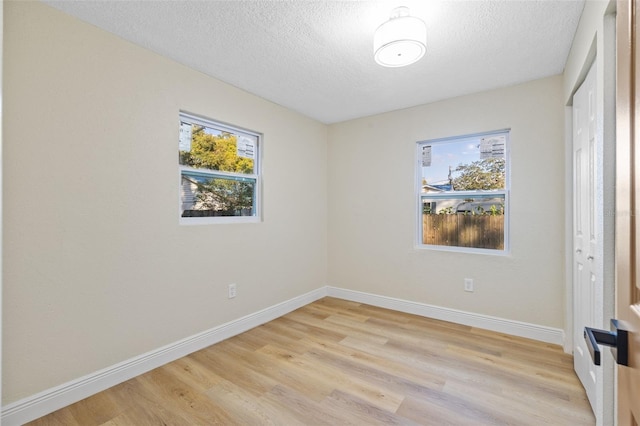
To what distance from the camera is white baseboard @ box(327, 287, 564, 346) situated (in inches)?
105

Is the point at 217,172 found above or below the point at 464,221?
above

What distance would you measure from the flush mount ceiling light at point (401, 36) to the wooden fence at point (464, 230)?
1946mm

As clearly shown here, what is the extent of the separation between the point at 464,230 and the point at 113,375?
337 cm

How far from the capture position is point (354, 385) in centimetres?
202

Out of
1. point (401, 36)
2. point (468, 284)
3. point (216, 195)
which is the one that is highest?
point (401, 36)

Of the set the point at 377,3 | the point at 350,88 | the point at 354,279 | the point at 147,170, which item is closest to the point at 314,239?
the point at 354,279

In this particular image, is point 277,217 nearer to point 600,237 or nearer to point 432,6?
point 432,6

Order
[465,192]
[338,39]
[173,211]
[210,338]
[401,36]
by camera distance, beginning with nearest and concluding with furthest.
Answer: [401,36] → [338,39] → [173,211] → [210,338] → [465,192]

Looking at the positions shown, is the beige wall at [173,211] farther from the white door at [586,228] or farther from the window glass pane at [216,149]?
the white door at [586,228]

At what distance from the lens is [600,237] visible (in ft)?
4.36

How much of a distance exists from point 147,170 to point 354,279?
2.72m

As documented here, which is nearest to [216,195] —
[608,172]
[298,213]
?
[298,213]

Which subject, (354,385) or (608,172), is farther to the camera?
(354,385)

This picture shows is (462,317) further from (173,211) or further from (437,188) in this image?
(173,211)
